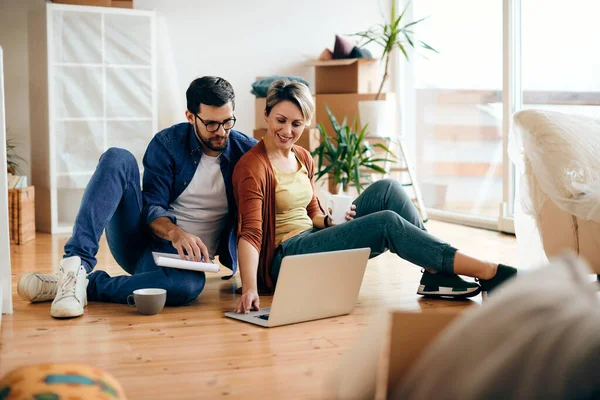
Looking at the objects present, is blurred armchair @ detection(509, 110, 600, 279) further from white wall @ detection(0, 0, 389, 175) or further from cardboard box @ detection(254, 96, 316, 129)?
white wall @ detection(0, 0, 389, 175)

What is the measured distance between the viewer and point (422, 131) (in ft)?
20.3

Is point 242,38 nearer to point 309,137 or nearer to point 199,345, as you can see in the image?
point 309,137

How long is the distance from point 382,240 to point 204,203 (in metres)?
0.72

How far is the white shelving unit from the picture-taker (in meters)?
5.14

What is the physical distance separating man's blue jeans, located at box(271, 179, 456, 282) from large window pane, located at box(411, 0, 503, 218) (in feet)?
8.87

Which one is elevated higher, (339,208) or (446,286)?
(339,208)

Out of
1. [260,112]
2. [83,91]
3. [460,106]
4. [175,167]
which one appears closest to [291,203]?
[175,167]

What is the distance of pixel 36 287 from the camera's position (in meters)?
2.75

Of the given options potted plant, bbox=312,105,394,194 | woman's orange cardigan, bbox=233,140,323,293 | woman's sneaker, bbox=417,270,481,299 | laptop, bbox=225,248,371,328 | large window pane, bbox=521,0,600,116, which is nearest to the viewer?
laptop, bbox=225,248,371,328

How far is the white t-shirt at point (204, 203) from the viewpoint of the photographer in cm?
284

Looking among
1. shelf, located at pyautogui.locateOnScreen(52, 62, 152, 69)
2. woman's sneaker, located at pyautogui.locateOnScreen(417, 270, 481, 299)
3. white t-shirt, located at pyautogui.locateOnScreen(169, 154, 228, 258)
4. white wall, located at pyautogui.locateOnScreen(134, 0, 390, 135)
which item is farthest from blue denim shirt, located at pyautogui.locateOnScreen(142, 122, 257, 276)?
white wall, located at pyautogui.locateOnScreen(134, 0, 390, 135)

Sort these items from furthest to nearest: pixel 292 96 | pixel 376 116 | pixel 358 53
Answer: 1. pixel 358 53
2. pixel 376 116
3. pixel 292 96

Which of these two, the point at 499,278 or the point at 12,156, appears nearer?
the point at 499,278

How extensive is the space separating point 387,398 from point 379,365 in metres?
0.05
